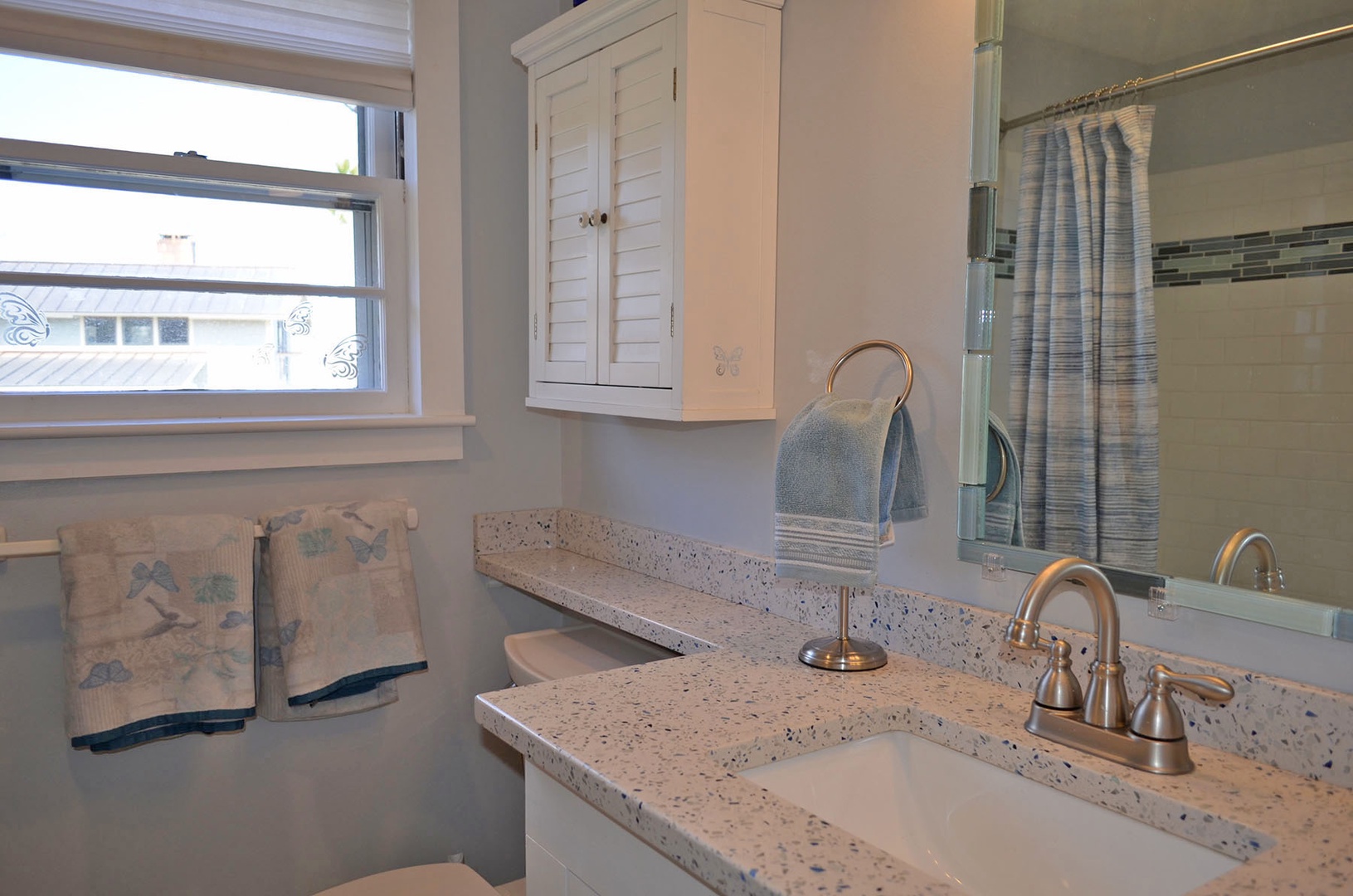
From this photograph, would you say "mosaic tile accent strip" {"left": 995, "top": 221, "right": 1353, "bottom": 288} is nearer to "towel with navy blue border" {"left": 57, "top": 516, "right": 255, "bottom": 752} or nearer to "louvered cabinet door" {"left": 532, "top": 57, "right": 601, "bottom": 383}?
"louvered cabinet door" {"left": 532, "top": 57, "right": 601, "bottom": 383}

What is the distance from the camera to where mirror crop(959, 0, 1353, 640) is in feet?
2.95

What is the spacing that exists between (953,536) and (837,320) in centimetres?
38

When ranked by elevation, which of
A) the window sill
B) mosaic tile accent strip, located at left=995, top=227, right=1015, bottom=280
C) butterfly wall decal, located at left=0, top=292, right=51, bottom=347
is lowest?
the window sill

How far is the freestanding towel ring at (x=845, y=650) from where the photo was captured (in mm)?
1273

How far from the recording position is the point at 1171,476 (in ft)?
3.41

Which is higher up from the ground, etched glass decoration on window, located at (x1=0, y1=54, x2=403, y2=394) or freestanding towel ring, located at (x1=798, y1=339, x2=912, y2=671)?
etched glass decoration on window, located at (x1=0, y1=54, x2=403, y2=394)

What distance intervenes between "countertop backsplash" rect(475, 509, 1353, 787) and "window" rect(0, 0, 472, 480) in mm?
347

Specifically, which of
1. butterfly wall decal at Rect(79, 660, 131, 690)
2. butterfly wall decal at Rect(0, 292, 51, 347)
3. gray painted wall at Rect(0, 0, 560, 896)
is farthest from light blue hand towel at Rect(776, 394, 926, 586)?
butterfly wall decal at Rect(0, 292, 51, 347)

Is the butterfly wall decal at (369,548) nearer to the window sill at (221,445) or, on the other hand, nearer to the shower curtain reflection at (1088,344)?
the window sill at (221,445)

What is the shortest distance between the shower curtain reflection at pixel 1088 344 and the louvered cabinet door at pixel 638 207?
54 centimetres

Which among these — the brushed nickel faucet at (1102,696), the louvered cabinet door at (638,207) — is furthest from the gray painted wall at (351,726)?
the brushed nickel faucet at (1102,696)

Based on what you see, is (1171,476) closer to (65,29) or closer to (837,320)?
(837,320)

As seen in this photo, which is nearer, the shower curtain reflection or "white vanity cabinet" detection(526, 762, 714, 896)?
"white vanity cabinet" detection(526, 762, 714, 896)

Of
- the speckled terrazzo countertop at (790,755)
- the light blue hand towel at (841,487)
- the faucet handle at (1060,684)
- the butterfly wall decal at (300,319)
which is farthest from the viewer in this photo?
the butterfly wall decal at (300,319)
